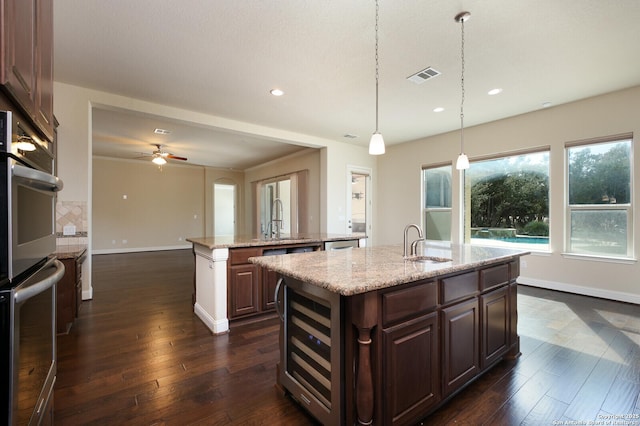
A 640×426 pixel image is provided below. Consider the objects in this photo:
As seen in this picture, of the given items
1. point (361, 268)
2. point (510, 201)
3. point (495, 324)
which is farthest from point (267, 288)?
point (510, 201)

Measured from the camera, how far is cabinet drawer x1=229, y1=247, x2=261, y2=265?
2932 mm

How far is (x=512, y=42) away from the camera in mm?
2611

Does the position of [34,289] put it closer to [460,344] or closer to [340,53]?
[460,344]

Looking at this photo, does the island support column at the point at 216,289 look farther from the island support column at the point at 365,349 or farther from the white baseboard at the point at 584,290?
the white baseboard at the point at 584,290

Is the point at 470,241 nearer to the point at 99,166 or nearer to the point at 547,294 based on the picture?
the point at 547,294

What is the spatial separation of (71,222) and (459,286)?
4.36m

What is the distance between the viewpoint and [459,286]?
1.74 metres

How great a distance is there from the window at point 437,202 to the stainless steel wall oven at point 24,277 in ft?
18.7

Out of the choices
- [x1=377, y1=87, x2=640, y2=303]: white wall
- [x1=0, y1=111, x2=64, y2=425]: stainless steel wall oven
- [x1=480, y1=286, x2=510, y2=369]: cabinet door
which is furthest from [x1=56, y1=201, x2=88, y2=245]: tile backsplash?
[x1=377, y1=87, x2=640, y2=303]: white wall

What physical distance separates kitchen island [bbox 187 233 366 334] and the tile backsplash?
5.14 feet

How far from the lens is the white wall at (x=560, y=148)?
365 centimetres

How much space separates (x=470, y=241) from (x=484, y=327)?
3787 millimetres

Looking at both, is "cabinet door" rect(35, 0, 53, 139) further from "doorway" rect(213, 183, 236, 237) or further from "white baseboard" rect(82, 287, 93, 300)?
"doorway" rect(213, 183, 236, 237)

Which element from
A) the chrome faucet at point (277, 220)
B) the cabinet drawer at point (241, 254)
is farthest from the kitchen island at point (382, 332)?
the chrome faucet at point (277, 220)
